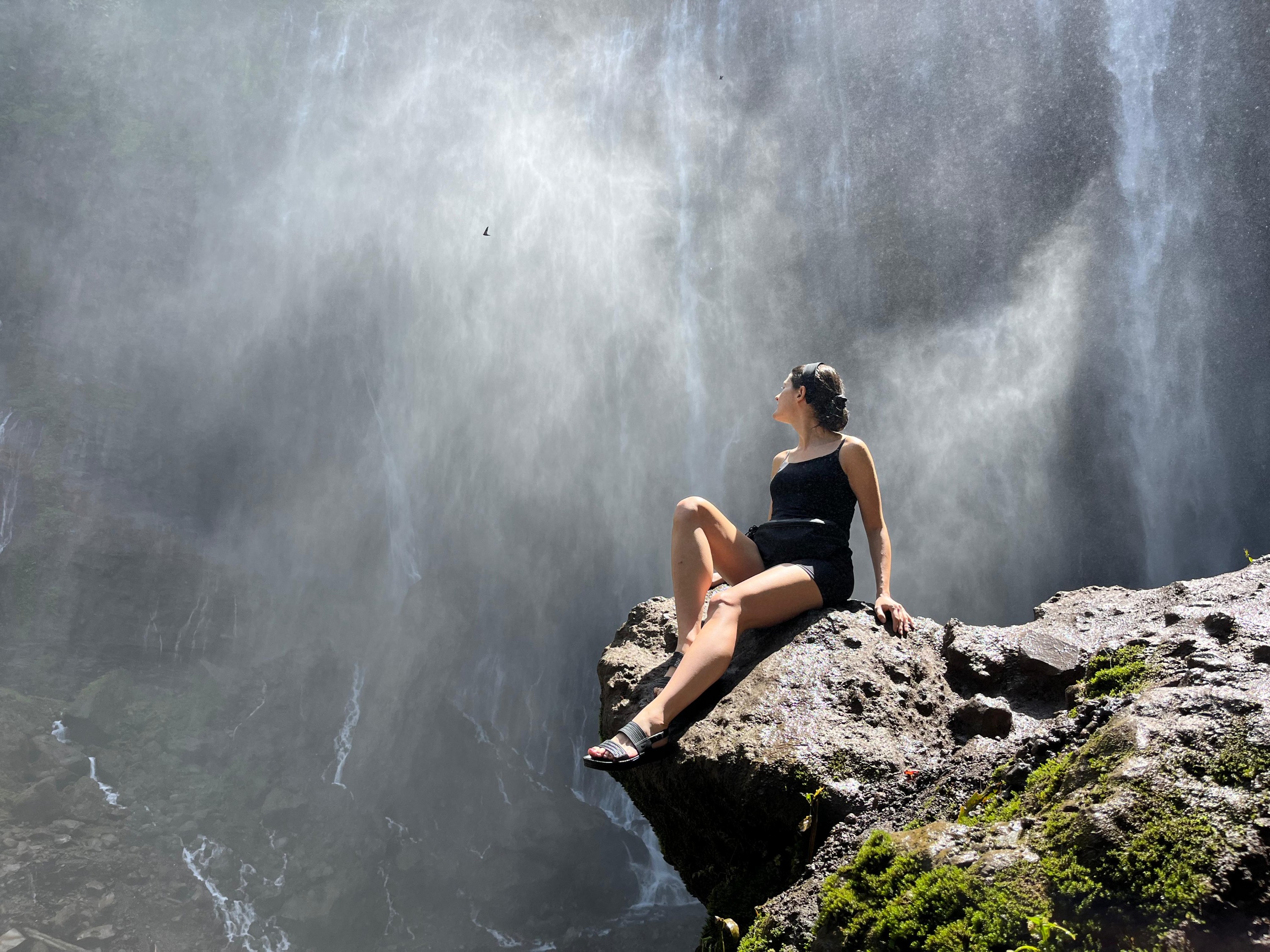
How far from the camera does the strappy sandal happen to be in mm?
2889

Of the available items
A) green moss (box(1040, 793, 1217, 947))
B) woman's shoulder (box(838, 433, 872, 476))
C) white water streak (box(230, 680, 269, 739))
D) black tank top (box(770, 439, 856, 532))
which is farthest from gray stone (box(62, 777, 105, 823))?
green moss (box(1040, 793, 1217, 947))

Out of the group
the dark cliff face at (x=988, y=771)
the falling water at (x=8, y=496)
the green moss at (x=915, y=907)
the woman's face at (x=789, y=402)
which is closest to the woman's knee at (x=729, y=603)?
the dark cliff face at (x=988, y=771)

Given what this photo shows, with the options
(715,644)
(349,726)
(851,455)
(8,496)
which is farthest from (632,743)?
(8,496)

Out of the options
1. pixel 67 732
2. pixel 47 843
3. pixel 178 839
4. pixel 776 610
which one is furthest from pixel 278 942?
pixel 776 610

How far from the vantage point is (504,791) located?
27.4 m

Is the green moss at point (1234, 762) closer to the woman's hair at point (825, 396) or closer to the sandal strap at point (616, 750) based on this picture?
the sandal strap at point (616, 750)

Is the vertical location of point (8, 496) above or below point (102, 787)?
above

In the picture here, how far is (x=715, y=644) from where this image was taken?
3123 millimetres

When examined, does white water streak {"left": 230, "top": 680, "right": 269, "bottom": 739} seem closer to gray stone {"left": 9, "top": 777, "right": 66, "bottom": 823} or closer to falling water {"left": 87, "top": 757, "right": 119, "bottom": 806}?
falling water {"left": 87, "top": 757, "right": 119, "bottom": 806}

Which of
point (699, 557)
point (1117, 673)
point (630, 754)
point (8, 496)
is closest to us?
point (1117, 673)

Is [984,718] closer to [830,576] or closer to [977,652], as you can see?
[977,652]

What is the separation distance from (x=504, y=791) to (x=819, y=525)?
2674 centimetres

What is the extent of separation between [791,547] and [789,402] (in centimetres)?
72

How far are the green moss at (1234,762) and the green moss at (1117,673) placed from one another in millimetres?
655
